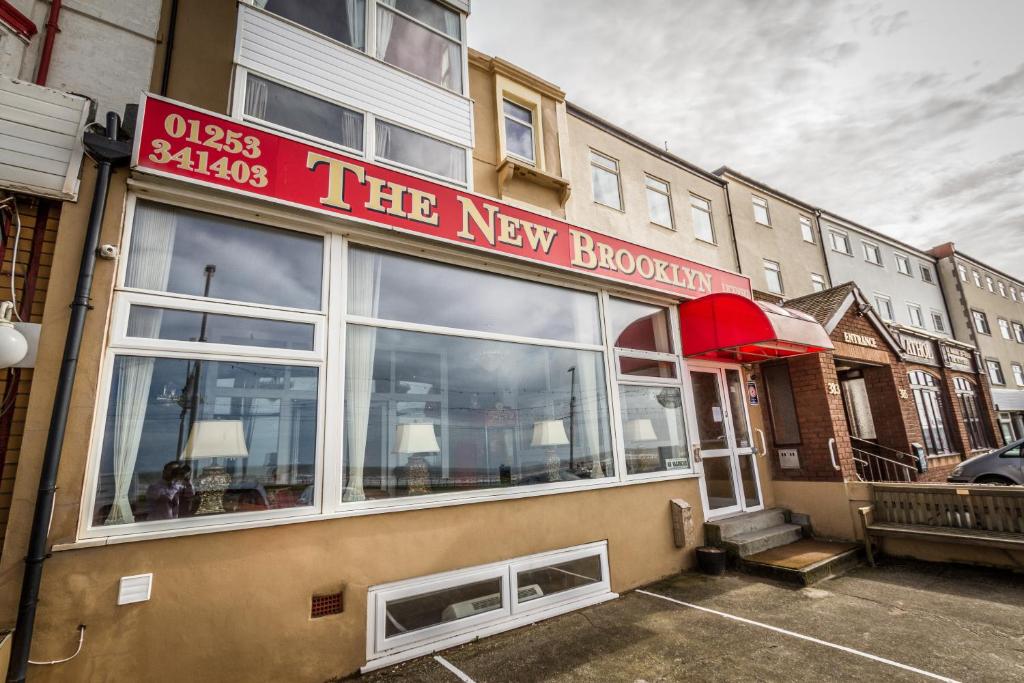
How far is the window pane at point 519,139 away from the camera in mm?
7477

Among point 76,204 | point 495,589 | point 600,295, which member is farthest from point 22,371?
point 600,295

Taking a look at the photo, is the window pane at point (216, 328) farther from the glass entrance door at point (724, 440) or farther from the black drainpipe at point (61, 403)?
the glass entrance door at point (724, 440)

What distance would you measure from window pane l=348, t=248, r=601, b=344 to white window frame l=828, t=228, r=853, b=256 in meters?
16.0

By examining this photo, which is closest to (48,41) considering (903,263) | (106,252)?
(106,252)

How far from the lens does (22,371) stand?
10.5ft

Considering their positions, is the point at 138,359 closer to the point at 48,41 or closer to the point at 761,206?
the point at 48,41

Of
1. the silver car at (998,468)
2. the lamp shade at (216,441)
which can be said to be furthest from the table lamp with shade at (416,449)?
the silver car at (998,468)

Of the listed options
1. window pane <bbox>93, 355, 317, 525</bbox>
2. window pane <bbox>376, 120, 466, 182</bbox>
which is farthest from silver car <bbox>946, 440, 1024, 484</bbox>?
window pane <bbox>93, 355, 317, 525</bbox>

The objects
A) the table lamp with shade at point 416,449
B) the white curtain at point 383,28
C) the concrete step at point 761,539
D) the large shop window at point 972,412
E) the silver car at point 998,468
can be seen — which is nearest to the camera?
the table lamp with shade at point 416,449

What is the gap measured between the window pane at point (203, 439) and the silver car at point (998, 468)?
12730 millimetres

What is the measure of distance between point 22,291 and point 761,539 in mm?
8677

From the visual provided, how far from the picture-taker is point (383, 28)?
6012 mm

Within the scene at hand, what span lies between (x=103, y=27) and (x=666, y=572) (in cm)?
874

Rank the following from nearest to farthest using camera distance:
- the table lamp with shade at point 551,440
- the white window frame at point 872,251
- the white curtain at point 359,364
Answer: the white curtain at point 359,364, the table lamp with shade at point 551,440, the white window frame at point 872,251
